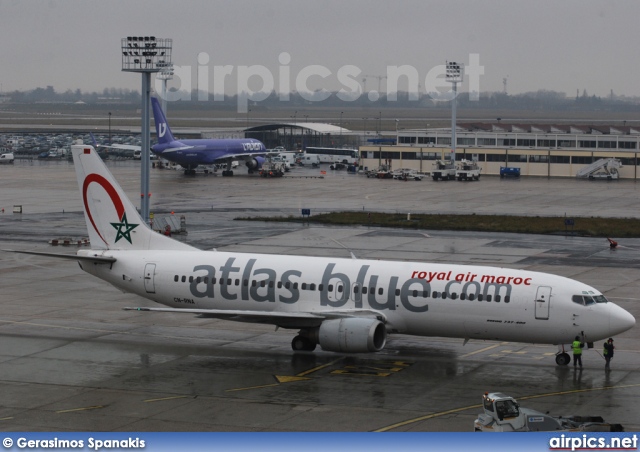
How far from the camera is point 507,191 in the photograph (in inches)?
5044

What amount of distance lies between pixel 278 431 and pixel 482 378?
1109cm

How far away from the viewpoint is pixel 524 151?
16125cm

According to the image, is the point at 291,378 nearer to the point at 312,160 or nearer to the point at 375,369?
the point at 375,369

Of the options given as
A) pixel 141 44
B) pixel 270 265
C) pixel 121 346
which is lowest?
pixel 121 346

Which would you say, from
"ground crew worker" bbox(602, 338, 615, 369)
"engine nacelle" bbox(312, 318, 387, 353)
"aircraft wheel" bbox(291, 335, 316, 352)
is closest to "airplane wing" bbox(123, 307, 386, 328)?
"engine nacelle" bbox(312, 318, 387, 353)

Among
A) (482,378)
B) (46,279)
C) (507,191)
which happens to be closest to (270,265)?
(482,378)

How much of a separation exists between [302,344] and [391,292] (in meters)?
4.79

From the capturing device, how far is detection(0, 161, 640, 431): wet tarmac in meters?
34.8

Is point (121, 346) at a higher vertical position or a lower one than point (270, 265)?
lower

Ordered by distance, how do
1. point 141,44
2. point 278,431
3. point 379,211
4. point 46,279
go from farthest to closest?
1. point 379,211
2. point 141,44
3. point 46,279
4. point 278,431

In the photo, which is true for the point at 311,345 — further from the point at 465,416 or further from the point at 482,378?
the point at 465,416

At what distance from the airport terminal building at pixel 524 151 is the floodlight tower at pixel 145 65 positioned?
9152 cm

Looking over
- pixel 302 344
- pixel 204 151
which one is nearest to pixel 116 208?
pixel 302 344

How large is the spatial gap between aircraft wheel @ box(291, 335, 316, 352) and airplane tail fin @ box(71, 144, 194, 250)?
7966 mm
